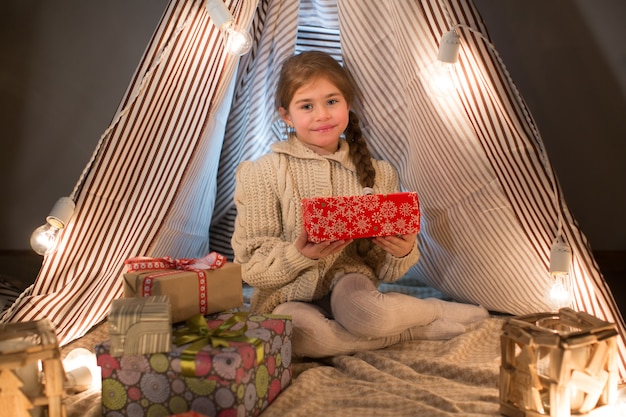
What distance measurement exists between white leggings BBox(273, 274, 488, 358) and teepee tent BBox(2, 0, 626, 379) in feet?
0.81

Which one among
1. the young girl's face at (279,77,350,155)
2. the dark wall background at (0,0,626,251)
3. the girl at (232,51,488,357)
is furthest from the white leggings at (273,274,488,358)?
the dark wall background at (0,0,626,251)

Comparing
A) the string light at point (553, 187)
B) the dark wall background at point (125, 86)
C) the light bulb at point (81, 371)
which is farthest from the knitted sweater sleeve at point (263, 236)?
the dark wall background at point (125, 86)

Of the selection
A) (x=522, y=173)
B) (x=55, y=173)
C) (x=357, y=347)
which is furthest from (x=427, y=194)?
(x=55, y=173)

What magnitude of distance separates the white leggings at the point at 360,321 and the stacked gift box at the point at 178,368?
26 centimetres

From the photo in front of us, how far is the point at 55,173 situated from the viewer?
2449mm

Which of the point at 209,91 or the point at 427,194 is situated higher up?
the point at 209,91

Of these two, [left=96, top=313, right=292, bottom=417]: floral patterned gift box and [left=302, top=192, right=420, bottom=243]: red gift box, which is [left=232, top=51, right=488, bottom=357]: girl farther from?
[left=96, top=313, right=292, bottom=417]: floral patterned gift box

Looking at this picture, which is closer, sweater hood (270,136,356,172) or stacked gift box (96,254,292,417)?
stacked gift box (96,254,292,417)

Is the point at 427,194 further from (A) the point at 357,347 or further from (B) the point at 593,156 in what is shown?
(B) the point at 593,156

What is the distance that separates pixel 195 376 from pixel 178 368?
34 millimetres

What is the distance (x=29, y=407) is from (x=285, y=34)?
1.23 metres

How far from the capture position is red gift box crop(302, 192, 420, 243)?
1.40 metres

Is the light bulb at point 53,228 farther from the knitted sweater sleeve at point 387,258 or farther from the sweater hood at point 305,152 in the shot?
the knitted sweater sleeve at point 387,258

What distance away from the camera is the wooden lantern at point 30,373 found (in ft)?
3.32
